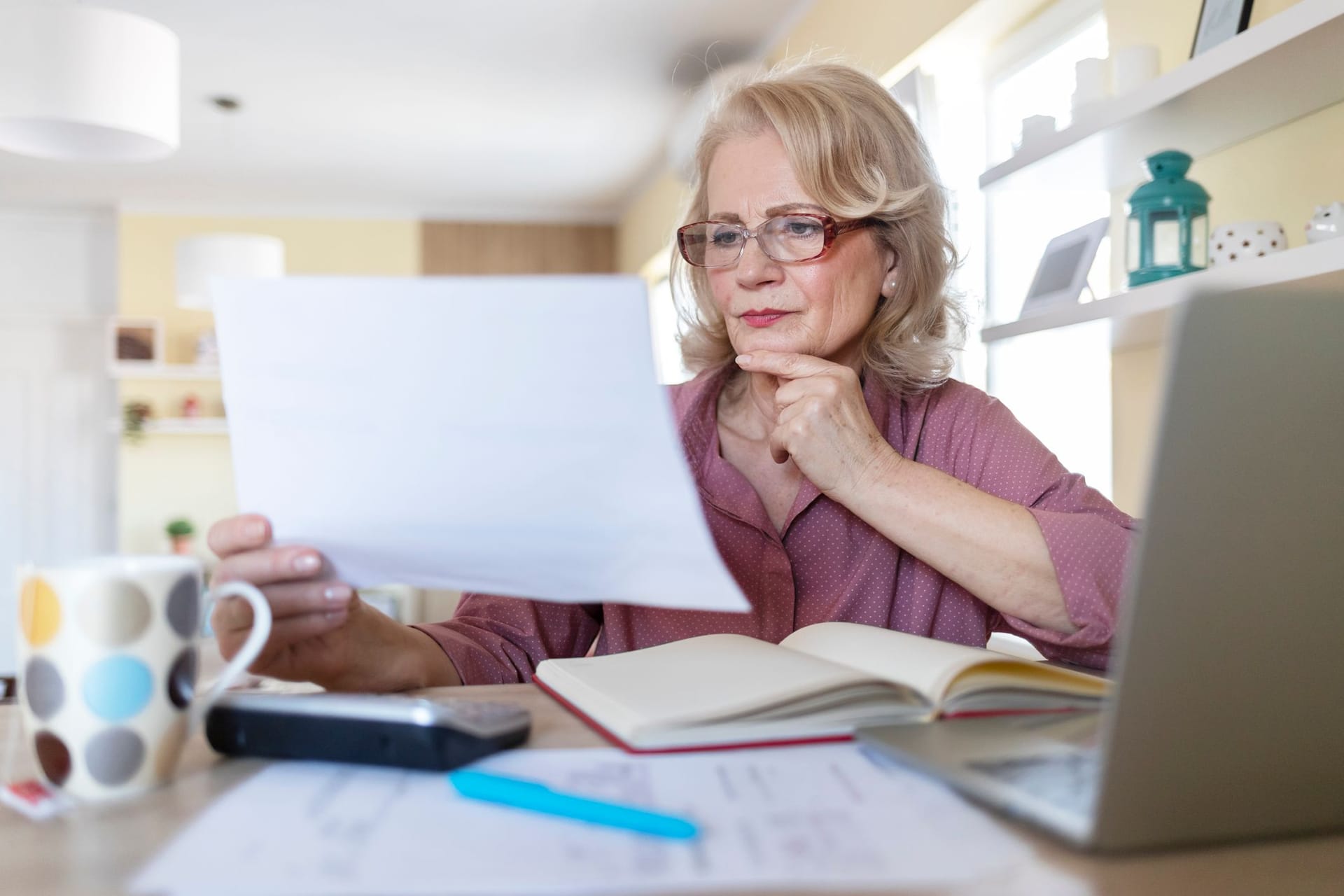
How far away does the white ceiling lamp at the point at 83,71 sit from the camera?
2500 mm

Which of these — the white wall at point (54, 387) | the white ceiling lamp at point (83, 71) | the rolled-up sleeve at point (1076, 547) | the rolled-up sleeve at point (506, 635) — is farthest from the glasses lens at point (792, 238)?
the white wall at point (54, 387)

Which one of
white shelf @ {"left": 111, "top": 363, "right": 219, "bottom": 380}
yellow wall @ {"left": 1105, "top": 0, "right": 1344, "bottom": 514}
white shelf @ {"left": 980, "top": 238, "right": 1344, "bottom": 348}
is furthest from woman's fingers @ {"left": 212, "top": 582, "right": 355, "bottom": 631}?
white shelf @ {"left": 111, "top": 363, "right": 219, "bottom": 380}

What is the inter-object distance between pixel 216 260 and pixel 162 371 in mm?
1737

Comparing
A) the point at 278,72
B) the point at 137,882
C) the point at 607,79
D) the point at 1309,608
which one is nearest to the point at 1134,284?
the point at 1309,608

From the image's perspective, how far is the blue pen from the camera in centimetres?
48

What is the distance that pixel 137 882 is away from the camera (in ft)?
1.43

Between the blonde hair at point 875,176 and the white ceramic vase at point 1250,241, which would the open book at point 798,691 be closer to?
the blonde hair at point 875,176

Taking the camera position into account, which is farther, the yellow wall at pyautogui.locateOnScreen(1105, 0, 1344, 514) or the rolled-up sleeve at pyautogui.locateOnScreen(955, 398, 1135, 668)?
the yellow wall at pyautogui.locateOnScreen(1105, 0, 1344, 514)

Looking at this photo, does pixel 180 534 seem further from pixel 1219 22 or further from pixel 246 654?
pixel 246 654

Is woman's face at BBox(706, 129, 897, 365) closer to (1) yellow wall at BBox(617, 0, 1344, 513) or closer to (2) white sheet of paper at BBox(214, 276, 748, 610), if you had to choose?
(1) yellow wall at BBox(617, 0, 1344, 513)

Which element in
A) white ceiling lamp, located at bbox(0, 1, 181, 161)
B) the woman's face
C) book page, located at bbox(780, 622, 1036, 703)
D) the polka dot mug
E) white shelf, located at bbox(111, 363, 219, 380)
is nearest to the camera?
the polka dot mug

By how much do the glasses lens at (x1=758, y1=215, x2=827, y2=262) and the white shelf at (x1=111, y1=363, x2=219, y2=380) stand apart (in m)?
5.50

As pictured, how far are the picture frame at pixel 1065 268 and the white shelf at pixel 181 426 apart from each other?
5105 millimetres

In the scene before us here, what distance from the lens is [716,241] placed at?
4.29 ft
